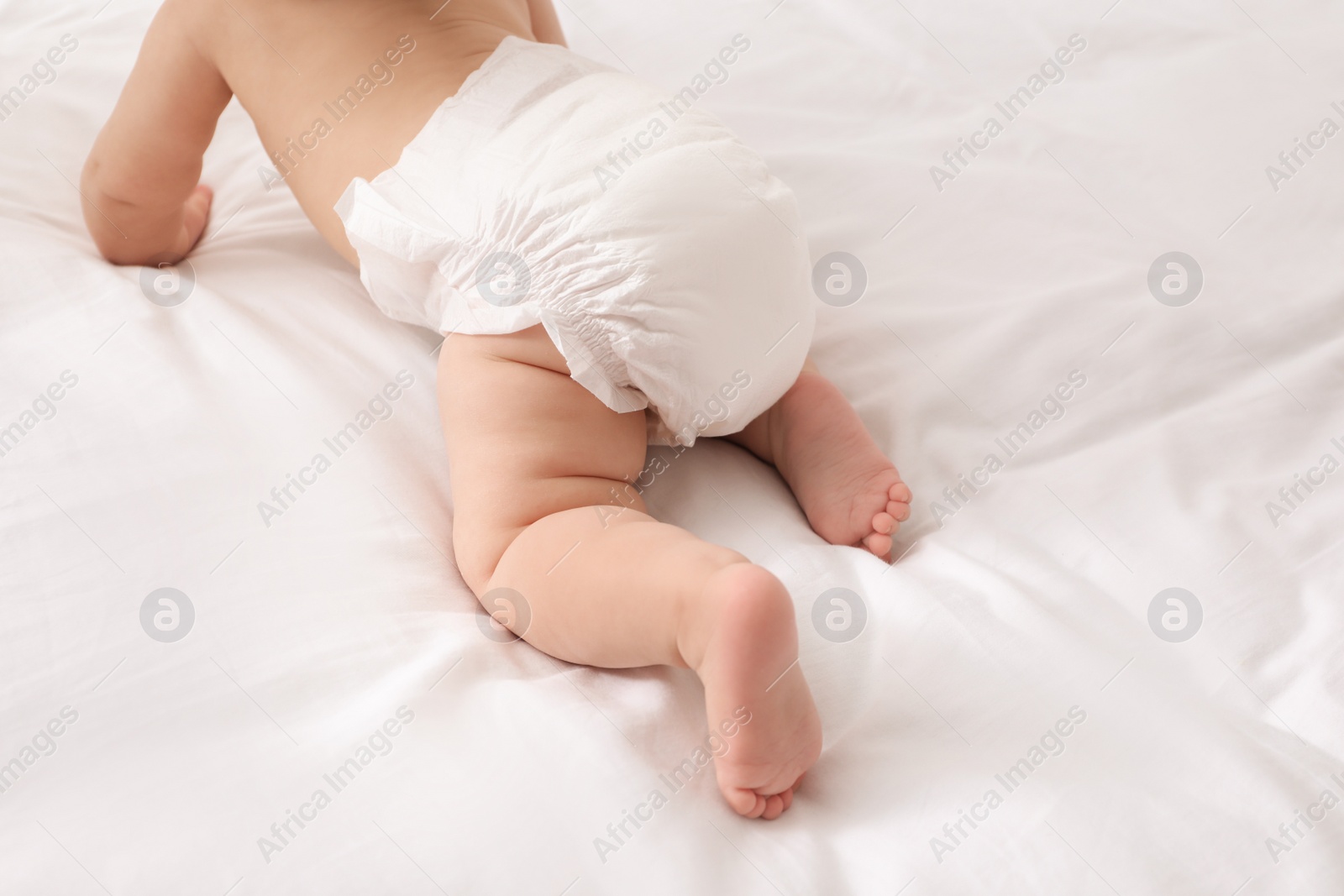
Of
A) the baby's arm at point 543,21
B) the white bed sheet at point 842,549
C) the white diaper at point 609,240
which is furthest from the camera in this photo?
the baby's arm at point 543,21

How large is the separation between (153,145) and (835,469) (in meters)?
0.85

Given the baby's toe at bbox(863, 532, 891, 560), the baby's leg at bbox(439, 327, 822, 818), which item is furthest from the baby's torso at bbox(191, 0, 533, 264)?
the baby's toe at bbox(863, 532, 891, 560)

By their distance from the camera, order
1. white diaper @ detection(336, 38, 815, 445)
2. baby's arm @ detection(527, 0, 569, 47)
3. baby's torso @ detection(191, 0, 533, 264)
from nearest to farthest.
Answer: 1. white diaper @ detection(336, 38, 815, 445)
2. baby's torso @ detection(191, 0, 533, 264)
3. baby's arm @ detection(527, 0, 569, 47)

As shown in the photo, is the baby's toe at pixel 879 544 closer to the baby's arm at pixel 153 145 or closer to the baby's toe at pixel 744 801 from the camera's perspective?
the baby's toe at pixel 744 801

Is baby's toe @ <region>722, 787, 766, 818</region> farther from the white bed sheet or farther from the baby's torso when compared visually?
the baby's torso

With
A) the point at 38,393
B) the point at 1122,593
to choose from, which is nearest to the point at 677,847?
the point at 1122,593

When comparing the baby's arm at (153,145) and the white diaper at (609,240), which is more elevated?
the white diaper at (609,240)

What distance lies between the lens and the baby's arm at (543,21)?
53.1 inches

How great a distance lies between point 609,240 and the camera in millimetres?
861

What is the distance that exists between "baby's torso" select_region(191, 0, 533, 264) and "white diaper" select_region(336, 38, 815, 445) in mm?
71

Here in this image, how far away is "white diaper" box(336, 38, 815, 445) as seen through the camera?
2.85 ft

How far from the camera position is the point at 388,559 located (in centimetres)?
89

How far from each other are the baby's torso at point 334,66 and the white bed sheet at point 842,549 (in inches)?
6.5

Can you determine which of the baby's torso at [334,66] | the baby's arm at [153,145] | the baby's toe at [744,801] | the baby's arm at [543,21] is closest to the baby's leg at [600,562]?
the baby's toe at [744,801]
